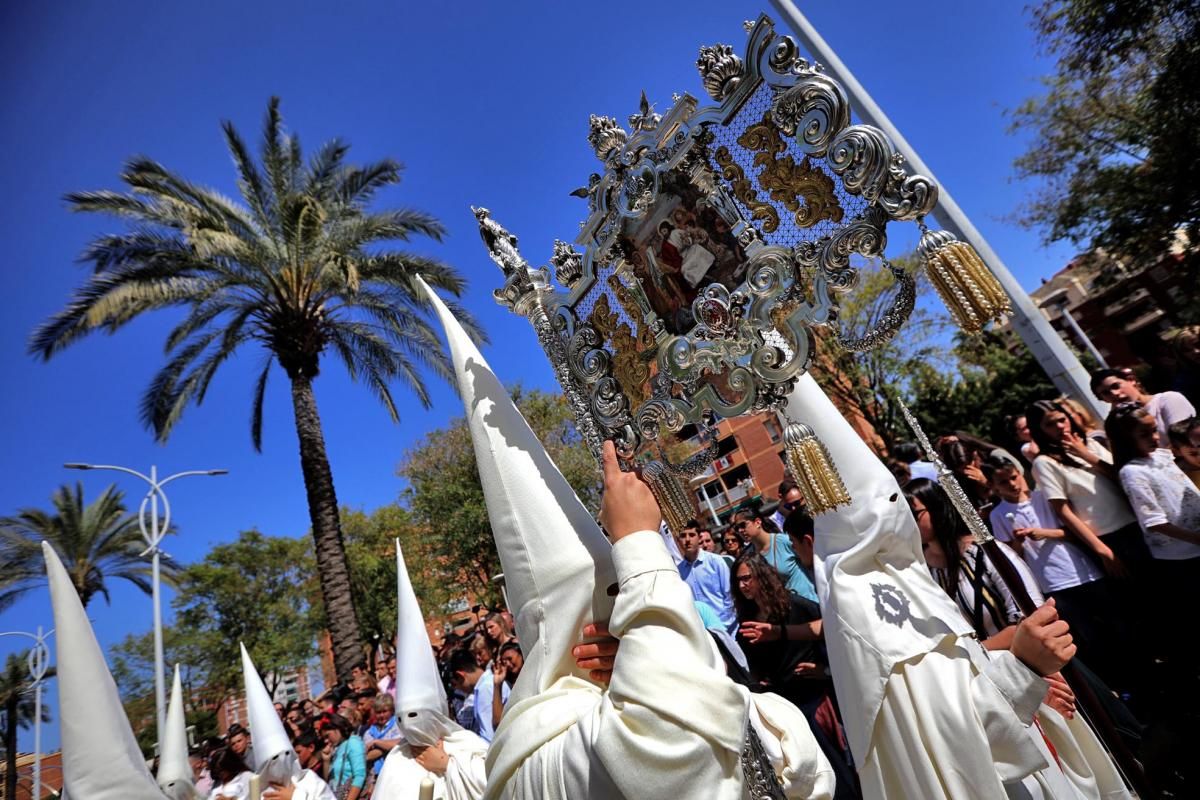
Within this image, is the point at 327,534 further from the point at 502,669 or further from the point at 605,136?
the point at 605,136

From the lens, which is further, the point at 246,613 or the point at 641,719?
the point at 246,613

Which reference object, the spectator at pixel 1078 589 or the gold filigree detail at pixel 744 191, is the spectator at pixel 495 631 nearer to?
the spectator at pixel 1078 589

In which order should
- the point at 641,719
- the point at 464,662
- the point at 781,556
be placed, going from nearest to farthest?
the point at 641,719
the point at 781,556
the point at 464,662

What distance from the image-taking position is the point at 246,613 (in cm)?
2494

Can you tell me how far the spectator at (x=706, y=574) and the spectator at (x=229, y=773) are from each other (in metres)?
4.30

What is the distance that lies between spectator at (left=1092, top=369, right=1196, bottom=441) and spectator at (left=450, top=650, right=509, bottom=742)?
503cm

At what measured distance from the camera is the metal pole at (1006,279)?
5.72 meters

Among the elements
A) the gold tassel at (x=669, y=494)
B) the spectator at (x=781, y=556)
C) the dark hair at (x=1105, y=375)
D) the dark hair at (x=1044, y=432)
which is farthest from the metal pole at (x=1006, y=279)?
the gold tassel at (x=669, y=494)

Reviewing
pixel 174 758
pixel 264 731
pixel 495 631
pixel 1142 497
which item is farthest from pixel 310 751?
pixel 1142 497

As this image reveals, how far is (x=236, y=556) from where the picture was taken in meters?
25.4

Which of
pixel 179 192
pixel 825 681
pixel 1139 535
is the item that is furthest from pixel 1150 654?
pixel 179 192

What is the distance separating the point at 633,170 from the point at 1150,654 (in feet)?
13.6

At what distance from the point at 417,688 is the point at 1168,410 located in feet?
17.2

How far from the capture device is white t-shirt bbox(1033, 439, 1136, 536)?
395 centimetres
